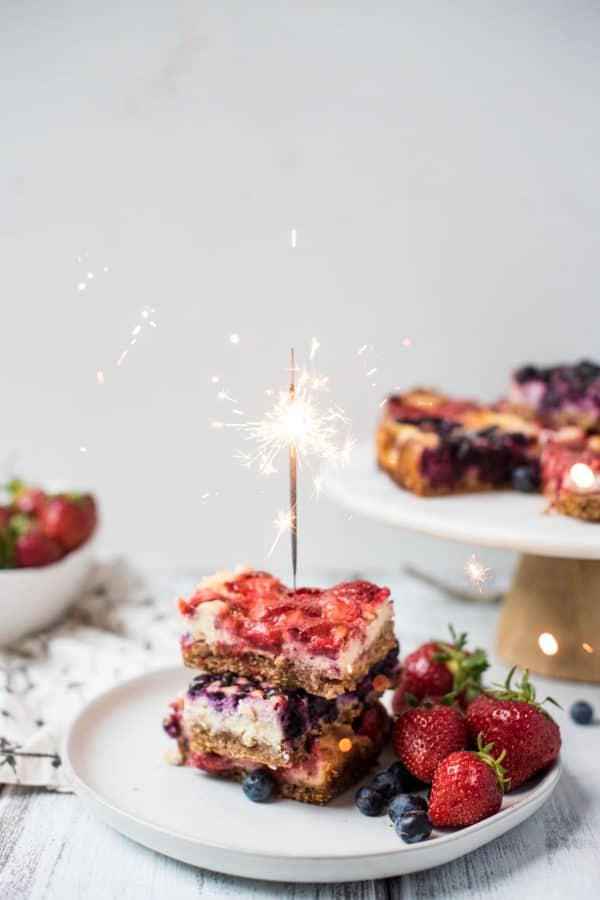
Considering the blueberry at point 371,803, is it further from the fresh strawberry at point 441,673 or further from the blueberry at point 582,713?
the blueberry at point 582,713

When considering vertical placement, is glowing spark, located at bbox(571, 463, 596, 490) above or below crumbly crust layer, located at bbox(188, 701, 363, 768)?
above

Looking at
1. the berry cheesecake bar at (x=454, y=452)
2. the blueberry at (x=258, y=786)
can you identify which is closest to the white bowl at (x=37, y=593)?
the berry cheesecake bar at (x=454, y=452)

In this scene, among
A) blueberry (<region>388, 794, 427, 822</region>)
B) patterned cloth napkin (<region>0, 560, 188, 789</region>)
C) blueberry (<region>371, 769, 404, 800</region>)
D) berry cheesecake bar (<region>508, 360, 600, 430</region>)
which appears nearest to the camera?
blueberry (<region>388, 794, 427, 822</region>)

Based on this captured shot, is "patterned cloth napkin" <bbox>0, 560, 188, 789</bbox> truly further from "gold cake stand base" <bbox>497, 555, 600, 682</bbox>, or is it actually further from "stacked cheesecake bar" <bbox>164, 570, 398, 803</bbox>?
"gold cake stand base" <bbox>497, 555, 600, 682</bbox>

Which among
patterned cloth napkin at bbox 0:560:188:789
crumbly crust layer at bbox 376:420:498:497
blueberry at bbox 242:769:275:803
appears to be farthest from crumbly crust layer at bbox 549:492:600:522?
blueberry at bbox 242:769:275:803

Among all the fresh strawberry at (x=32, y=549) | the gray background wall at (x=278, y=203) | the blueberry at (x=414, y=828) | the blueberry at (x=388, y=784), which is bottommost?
the blueberry at (x=388, y=784)

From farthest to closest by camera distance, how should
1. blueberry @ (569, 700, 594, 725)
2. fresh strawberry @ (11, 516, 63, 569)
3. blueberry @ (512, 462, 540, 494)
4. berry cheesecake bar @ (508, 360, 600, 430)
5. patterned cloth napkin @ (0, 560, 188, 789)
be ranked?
1. berry cheesecake bar @ (508, 360, 600, 430)
2. blueberry @ (512, 462, 540, 494)
3. fresh strawberry @ (11, 516, 63, 569)
4. blueberry @ (569, 700, 594, 725)
5. patterned cloth napkin @ (0, 560, 188, 789)

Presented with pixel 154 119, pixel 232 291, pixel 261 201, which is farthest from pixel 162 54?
pixel 232 291

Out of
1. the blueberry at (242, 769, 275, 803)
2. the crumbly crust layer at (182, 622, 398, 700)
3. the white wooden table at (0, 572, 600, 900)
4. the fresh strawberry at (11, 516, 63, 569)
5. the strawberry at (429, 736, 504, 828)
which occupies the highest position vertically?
the crumbly crust layer at (182, 622, 398, 700)

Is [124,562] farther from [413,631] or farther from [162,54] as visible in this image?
[162,54]
